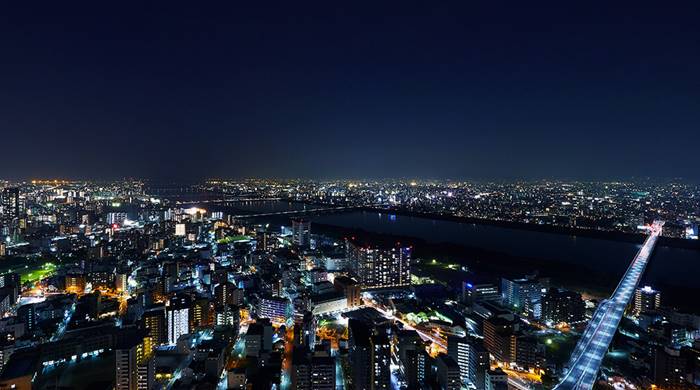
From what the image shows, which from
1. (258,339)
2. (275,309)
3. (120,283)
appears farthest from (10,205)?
(258,339)

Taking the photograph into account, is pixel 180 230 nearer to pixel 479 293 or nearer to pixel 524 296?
pixel 479 293

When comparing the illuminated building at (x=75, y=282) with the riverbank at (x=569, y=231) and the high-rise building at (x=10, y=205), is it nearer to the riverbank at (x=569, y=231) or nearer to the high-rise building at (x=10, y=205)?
the high-rise building at (x=10, y=205)

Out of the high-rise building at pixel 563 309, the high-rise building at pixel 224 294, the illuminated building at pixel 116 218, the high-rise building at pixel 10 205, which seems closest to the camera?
the high-rise building at pixel 563 309

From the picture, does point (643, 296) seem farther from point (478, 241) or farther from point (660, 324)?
point (478, 241)

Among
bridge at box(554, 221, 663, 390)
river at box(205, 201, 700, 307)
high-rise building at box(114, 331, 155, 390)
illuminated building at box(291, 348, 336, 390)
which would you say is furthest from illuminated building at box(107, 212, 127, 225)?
bridge at box(554, 221, 663, 390)

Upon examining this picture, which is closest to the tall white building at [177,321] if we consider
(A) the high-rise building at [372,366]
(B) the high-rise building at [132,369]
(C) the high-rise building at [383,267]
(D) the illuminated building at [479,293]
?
(B) the high-rise building at [132,369]

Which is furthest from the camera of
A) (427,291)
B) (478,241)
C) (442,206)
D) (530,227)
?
(442,206)

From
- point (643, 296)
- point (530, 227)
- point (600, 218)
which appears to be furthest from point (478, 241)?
point (643, 296)
